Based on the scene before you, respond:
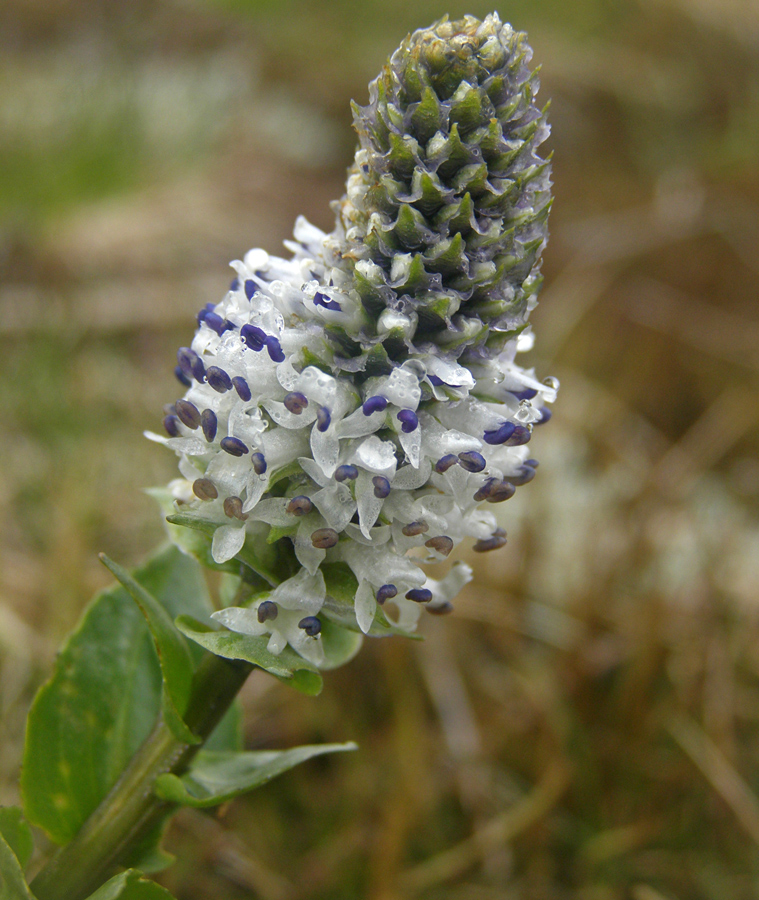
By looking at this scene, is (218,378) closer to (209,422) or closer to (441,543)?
(209,422)

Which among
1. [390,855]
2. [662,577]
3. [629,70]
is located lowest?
[390,855]

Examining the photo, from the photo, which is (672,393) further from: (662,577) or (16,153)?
(16,153)

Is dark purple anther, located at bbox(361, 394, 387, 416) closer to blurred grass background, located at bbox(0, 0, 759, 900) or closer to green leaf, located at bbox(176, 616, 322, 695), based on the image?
green leaf, located at bbox(176, 616, 322, 695)

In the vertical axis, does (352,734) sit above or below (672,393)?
below

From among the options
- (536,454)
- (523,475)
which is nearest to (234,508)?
(523,475)

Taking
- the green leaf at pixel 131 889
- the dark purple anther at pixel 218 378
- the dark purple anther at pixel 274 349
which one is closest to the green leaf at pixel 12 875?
the green leaf at pixel 131 889

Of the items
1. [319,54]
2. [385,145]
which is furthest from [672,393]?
[319,54]

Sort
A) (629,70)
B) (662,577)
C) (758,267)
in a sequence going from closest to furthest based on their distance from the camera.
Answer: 1. (662,577)
2. (758,267)
3. (629,70)

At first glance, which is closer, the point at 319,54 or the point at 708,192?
the point at 708,192
